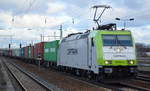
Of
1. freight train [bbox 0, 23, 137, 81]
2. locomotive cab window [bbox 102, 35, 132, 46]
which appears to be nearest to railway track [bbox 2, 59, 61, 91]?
freight train [bbox 0, 23, 137, 81]

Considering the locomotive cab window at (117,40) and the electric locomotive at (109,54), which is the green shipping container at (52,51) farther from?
the locomotive cab window at (117,40)

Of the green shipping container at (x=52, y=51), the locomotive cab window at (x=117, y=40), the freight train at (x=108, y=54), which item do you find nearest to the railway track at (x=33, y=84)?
the freight train at (x=108, y=54)

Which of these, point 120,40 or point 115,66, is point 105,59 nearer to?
point 115,66

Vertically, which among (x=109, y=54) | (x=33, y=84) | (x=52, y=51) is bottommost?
(x=33, y=84)

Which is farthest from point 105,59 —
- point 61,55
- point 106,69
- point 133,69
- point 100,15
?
point 61,55

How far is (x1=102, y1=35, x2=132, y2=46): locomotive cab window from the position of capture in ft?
55.7

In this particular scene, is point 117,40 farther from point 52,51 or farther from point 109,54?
point 52,51

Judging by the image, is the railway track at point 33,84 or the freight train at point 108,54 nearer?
the railway track at point 33,84

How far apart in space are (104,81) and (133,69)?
5.83 feet

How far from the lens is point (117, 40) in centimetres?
1716

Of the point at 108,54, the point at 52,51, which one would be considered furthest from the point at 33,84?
the point at 52,51

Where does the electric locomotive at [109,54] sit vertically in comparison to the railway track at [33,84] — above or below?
above

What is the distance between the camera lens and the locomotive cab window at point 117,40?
1698 cm

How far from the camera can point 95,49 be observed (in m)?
16.8
